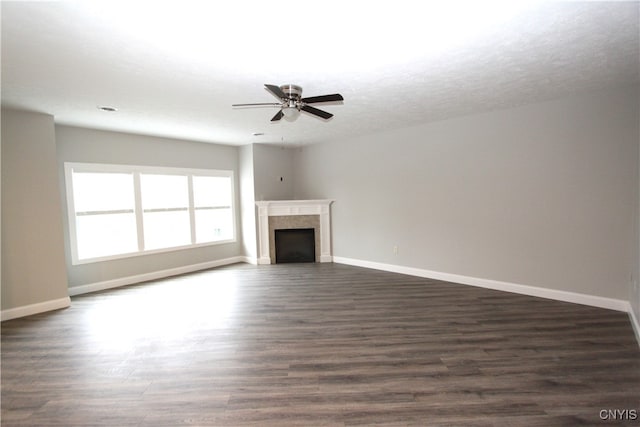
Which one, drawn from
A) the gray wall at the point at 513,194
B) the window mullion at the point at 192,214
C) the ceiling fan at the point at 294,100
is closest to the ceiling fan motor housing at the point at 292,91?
the ceiling fan at the point at 294,100

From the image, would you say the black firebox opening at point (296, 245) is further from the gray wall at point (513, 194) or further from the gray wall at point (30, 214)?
the gray wall at point (30, 214)

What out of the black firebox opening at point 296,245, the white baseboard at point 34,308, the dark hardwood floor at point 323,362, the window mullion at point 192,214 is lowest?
the dark hardwood floor at point 323,362

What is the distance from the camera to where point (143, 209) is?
17.6 ft

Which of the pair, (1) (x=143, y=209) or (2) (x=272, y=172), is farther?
(2) (x=272, y=172)

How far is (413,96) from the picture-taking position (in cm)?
352

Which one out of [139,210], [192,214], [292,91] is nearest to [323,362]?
[292,91]

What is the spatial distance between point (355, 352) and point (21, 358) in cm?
300

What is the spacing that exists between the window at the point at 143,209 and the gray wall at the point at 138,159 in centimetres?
11

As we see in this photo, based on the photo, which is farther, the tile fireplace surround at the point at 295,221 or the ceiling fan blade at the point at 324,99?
the tile fireplace surround at the point at 295,221

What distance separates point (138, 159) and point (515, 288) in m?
6.09

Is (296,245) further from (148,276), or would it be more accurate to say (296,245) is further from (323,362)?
(323,362)

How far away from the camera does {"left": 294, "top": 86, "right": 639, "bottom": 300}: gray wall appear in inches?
137

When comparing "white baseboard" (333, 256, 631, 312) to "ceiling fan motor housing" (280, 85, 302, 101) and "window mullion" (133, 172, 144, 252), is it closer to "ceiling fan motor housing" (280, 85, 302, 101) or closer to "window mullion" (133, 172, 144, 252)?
"ceiling fan motor housing" (280, 85, 302, 101)

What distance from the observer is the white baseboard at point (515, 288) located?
355cm
